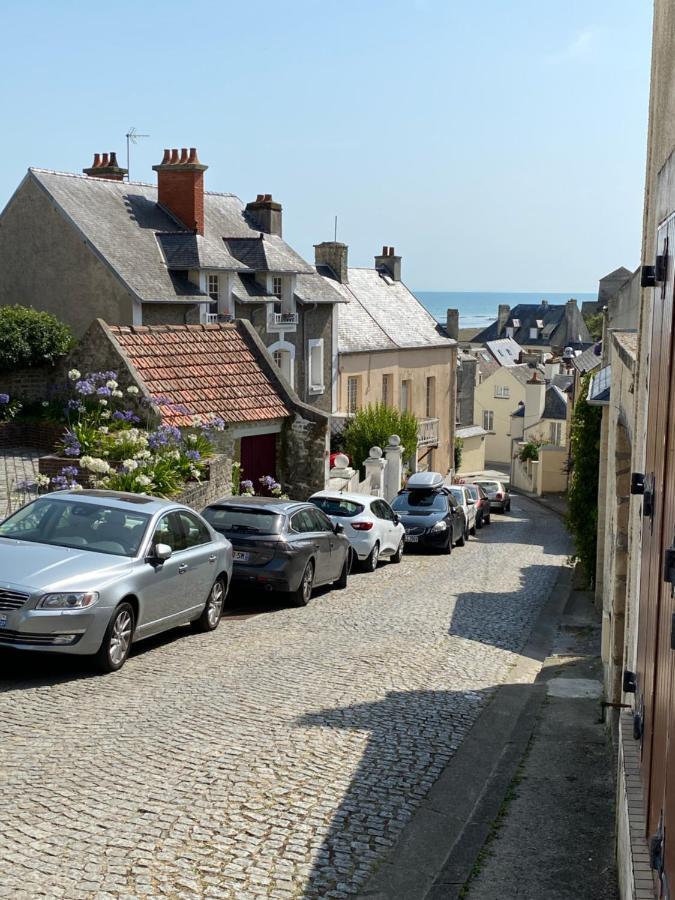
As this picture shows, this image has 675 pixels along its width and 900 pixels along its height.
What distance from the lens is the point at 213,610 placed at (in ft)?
42.9

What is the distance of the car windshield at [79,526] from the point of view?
36.1 ft

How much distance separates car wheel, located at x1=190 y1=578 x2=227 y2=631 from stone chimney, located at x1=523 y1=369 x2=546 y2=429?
61130mm

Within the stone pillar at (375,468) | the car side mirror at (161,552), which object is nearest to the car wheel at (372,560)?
the stone pillar at (375,468)

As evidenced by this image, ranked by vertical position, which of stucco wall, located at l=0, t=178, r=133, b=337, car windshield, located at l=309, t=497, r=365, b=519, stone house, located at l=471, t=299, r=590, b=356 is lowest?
car windshield, located at l=309, t=497, r=365, b=519

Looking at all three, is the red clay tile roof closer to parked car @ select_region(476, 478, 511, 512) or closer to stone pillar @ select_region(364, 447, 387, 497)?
stone pillar @ select_region(364, 447, 387, 497)

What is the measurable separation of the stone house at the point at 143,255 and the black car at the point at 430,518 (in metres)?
9.05

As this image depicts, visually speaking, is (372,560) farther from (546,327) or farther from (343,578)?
(546,327)

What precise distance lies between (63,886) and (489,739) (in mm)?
4565

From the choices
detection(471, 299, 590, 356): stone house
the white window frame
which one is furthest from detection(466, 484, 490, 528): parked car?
detection(471, 299, 590, 356): stone house

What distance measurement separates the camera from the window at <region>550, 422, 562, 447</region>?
6653cm

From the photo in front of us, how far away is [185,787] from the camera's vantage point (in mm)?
7340

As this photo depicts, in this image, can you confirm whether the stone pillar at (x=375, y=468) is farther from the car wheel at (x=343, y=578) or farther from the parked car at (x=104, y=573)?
the parked car at (x=104, y=573)

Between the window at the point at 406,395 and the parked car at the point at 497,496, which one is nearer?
the parked car at the point at 497,496

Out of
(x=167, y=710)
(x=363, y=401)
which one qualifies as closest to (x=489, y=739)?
(x=167, y=710)
